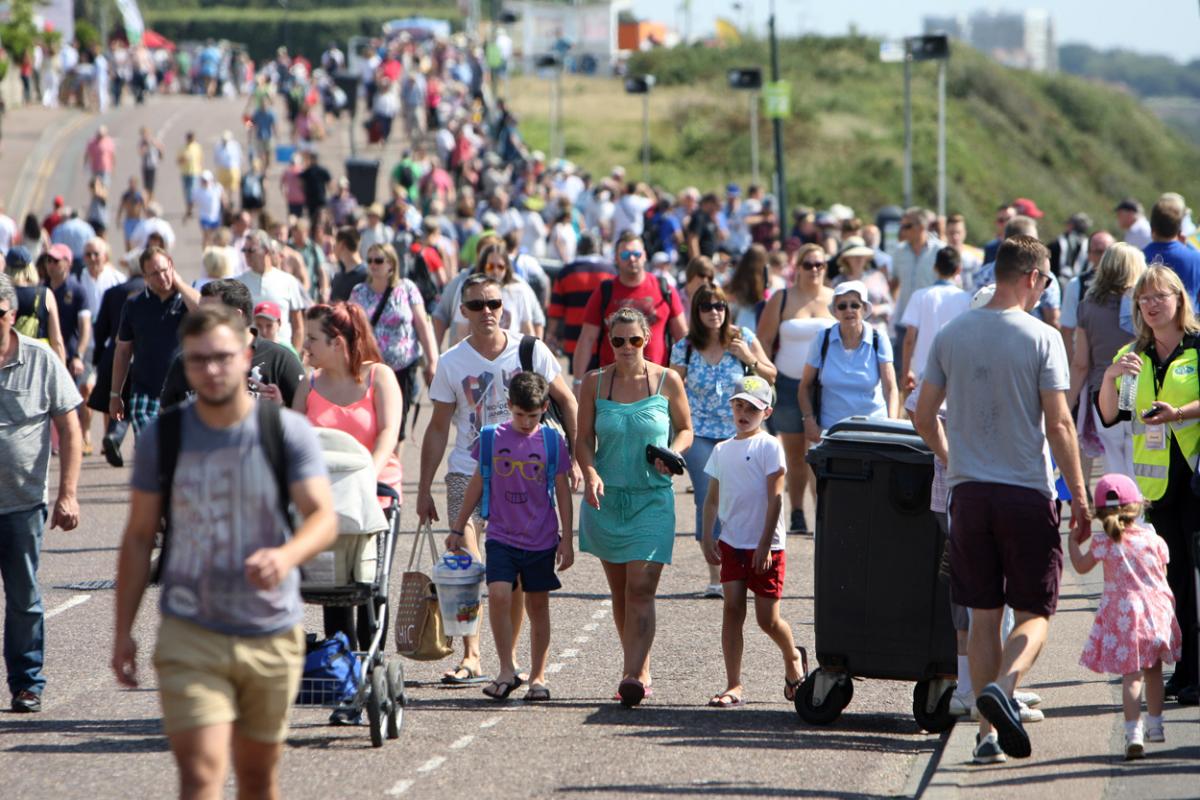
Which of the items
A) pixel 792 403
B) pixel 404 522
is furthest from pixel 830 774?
pixel 404 522

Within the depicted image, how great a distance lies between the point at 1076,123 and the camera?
9231 cm

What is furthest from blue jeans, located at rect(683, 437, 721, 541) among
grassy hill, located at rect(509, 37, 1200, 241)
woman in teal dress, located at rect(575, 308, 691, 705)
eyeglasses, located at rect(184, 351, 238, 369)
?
grassy hill, located at rect(509, 37, 1200, 241)

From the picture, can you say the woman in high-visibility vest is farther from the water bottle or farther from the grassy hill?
the grassy hill

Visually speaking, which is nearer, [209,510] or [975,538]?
[209,510]

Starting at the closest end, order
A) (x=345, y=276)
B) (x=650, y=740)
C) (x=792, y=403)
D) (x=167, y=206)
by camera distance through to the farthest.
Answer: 1. (x=650, y=740)
2. (x=792, y=403)
3. (x=345, y=276)
4. (x=167, y=206)

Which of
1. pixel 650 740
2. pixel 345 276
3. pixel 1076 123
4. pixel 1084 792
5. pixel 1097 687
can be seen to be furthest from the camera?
pixel 1076 123

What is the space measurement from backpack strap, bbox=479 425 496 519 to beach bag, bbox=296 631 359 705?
3.56 feet

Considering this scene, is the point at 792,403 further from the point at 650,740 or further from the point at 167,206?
the point at 167,206

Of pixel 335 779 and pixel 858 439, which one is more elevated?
pixel 858 439

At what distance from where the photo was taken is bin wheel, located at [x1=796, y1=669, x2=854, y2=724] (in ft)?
25.9

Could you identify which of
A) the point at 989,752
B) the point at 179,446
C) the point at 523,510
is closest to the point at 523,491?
the point at 523,510

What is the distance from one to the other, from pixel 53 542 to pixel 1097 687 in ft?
23.5

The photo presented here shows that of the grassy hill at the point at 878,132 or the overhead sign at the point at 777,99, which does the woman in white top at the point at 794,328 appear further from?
the grassy hill at the point at 878,132

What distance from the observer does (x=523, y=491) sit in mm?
8195
